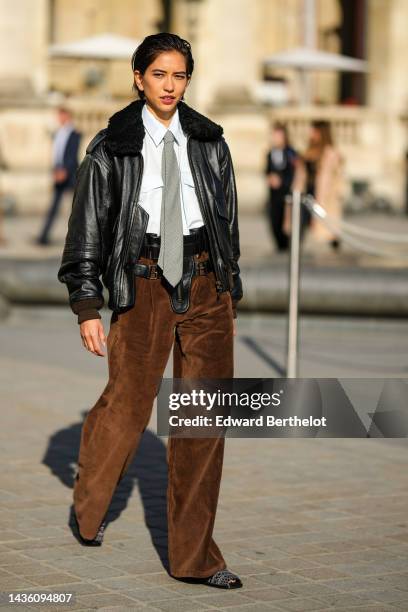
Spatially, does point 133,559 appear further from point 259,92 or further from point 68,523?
point 259,92

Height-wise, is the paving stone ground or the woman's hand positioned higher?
the woman's hand

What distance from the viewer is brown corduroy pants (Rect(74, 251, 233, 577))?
5.81 meters

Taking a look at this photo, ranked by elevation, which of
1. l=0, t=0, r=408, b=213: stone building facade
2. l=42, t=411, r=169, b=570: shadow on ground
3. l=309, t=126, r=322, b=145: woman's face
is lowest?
l=0, t=0, r=408, b=213: stone building facade

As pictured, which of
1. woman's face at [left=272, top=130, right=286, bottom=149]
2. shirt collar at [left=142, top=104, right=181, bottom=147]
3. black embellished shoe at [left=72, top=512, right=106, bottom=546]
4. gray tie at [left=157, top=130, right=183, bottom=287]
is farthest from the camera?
woman's face at [left=272, top=130, right=286, bottom=149]

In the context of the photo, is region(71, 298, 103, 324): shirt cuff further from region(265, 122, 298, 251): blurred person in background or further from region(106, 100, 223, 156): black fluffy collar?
region(265, 122, 298, 251): blurred person in background

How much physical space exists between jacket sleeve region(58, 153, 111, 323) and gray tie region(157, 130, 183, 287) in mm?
227

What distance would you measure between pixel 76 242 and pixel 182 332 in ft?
1.63

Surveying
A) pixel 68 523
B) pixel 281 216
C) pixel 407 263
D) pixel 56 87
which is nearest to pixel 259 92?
pixel 56 87

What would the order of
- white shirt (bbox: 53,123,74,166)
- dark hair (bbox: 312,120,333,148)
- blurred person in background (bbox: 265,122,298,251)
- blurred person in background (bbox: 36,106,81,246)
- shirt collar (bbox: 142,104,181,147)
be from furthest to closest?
white shirt (bbox: 53,123,74,166) → blurred person in background (bbox: 36,106,81,246) → dark hair (bbox: 312,120,333,148) → blurred person in background (bbox: 265,122,298,251) → shirt collar (bbox: 142,104,181,147)

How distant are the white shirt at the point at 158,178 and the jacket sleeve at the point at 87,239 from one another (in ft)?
0.49

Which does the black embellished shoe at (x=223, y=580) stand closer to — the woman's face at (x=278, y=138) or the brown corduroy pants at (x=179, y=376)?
the brown corduroy pants at (x=179, y=376)

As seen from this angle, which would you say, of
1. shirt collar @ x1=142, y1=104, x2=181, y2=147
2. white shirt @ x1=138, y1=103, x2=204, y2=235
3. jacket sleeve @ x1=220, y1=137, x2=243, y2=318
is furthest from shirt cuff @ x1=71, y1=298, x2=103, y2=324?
shirt collar @ x1=142, y1=104, x2=181, y2=147

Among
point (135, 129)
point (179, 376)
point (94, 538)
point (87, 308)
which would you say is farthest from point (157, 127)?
point (94, 538)

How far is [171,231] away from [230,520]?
186cm
